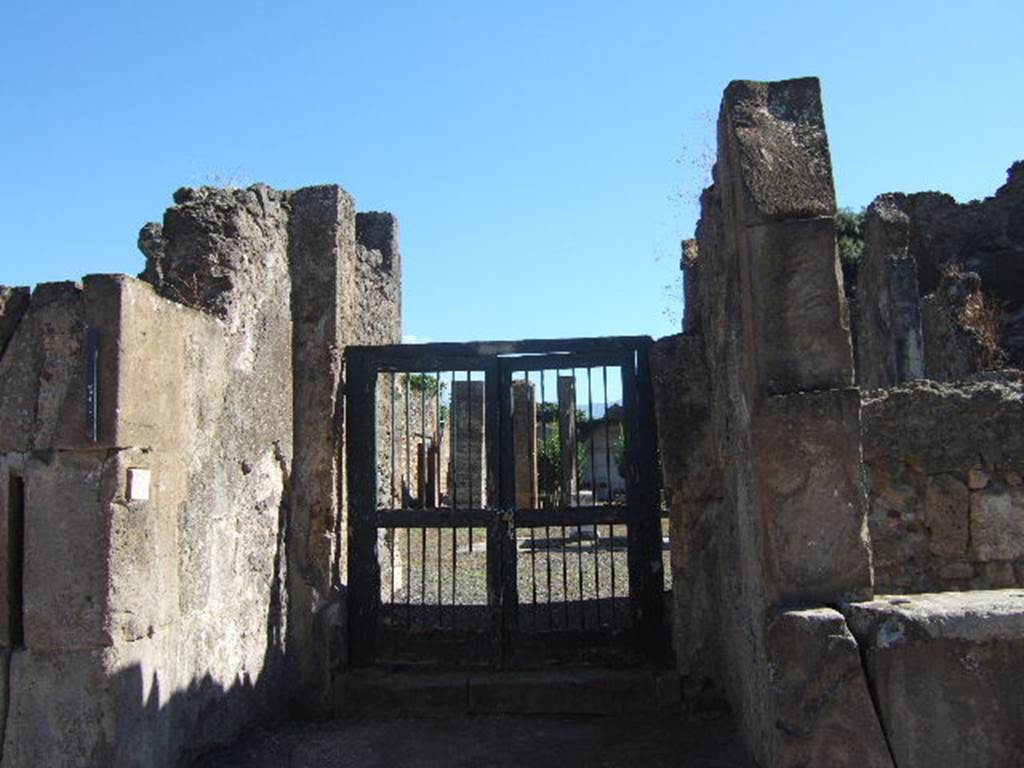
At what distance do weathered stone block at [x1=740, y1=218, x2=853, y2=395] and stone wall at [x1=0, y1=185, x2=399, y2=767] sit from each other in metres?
2.75

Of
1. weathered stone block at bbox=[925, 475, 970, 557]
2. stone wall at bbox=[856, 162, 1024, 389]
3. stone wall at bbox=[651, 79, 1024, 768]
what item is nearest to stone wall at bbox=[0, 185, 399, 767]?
stone wall at bbox=[651, 79, 1024, 768]

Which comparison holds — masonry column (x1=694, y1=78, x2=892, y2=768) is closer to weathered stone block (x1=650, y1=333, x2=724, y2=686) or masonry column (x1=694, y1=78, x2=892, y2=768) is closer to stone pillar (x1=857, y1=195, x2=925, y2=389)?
weathered stone block (x1=650, y1=333, x2=724, y2=686)

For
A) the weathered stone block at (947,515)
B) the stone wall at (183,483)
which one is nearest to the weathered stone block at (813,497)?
the weathered stone block at (947,515)

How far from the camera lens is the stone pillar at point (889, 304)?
13352 mm

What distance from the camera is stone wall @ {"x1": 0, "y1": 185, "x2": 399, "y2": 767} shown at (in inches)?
161

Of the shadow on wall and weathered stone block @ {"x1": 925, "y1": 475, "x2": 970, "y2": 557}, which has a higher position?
weathered stone block @ {"x1": 925, "y1": 475, "x2": 970, "y2": 557}

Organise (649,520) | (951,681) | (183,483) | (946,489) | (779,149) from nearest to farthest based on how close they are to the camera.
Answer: (951,681) < (779,149) < (183,483) < (946,489) < (649,520)

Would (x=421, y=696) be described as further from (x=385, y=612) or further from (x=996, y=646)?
(x=996, y=646)

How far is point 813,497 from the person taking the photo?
3.57m

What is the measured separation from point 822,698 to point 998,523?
2041mm

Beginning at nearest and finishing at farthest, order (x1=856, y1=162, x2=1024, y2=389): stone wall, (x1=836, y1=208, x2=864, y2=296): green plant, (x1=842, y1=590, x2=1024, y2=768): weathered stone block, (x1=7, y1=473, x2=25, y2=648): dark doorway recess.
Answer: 1. (x1=842, y1=590, x2=1024, y2=768): weathered stone block
2. (x1=7, y1=473, x2=25, y2=648): dark doorway recess
3. (x1=856, y1=162, x2=1024, y2=389): stone wall
4. (x1=836, y1=208, x2=864, y2=296): green plant

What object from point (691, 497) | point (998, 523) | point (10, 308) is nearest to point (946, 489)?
point (998, 523)

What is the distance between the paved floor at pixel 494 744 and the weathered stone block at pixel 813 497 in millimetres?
1563

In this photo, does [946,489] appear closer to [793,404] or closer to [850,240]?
[793,404]
